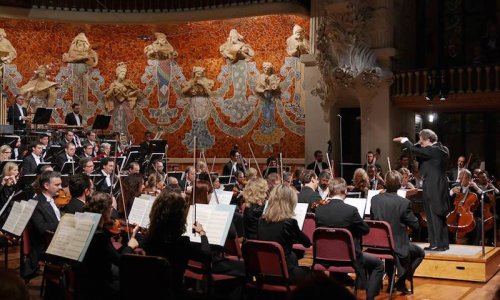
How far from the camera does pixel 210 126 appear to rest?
1684 centimetres

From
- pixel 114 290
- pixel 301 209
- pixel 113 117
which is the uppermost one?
pixel 113 117

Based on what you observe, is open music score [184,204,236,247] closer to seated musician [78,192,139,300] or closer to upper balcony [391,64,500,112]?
seated musician [78,192,139,300]

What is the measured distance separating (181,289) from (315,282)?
2.86m

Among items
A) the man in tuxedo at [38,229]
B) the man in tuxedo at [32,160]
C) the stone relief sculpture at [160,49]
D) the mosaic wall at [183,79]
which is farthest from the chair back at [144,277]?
the stone relief sculpture at [160,49]

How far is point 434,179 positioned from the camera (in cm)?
735

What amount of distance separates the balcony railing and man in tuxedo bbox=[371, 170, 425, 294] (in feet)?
23.7

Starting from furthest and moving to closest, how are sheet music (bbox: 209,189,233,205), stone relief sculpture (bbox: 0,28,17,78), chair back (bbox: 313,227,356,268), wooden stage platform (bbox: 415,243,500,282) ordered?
stone relief sculpture (bbox: 0,28,17,78)
sheet music (bbox: 209,189,233,205)
wooden stage platform (bbox: 415,243,500,282)
chair back (bbox: 313,227,356,268)

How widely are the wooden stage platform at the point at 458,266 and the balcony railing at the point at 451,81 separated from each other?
20.7ft

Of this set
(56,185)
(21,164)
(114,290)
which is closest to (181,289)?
(114,290)

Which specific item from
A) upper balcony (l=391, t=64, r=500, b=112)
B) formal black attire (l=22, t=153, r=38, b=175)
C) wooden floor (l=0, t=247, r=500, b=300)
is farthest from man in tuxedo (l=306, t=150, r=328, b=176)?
wooden floor (l=0, t=247, r=500, b=300)

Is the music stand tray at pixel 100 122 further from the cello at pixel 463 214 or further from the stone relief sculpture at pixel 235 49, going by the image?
the cello at pixel 463 214

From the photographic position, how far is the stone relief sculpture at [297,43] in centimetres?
1562

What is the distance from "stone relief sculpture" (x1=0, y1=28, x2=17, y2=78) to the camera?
1598 centimetres

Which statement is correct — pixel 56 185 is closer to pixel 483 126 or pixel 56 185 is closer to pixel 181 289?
pixel 181 289
